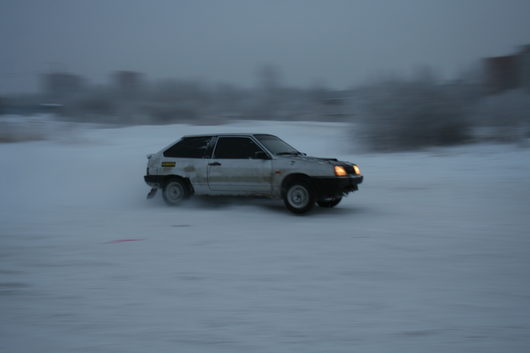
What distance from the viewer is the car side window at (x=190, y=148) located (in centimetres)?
882

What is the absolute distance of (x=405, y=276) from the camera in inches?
183

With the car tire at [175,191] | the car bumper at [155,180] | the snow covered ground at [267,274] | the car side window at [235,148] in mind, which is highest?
the car side window at [235,148]

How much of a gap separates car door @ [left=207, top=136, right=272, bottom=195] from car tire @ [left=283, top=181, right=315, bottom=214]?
0.42 meters

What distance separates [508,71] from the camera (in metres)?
23.6

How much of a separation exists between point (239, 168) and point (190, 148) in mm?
1253

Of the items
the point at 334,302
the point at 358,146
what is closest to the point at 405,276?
the point at 334,302

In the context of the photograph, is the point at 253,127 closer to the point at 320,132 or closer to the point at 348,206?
the point at 320,132

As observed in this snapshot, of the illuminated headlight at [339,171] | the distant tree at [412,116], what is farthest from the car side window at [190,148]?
the distant tree at [412,116]

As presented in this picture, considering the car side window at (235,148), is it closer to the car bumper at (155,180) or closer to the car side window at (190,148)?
the car side window at (190,148)

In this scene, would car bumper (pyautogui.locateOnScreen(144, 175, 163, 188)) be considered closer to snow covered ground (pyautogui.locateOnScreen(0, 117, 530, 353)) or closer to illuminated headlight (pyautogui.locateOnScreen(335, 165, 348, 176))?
snow covered ground (pyautogui.locateOnScreen(0, 117, 530, 353))

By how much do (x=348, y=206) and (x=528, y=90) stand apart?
17.2m

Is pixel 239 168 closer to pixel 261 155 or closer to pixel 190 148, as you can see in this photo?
pixel 261 155

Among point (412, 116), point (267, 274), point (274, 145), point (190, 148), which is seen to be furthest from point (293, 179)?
point (412, 116)

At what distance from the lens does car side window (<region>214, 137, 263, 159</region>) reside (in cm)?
844
